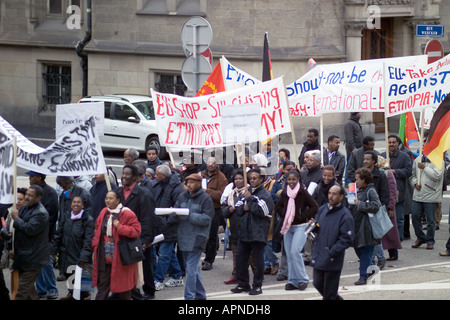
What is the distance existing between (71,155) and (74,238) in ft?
3.63

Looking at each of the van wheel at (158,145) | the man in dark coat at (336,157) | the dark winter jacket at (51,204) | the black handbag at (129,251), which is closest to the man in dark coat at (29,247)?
the black handbag at (129,251)

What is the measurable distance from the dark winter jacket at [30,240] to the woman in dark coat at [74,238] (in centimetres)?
58

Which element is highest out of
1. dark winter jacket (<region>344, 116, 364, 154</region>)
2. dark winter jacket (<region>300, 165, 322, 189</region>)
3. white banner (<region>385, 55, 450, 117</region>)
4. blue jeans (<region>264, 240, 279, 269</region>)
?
white banner (<region>385, 55, 450, 117</region>)

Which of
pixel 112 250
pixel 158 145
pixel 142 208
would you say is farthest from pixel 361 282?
pixel 158 145

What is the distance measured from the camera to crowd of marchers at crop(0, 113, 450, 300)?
1107 cm

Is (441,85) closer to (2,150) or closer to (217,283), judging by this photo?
(217,283)

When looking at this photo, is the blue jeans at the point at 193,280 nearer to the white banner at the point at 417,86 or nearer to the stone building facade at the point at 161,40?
the white banner at the point at 417,86

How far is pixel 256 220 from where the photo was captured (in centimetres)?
1237

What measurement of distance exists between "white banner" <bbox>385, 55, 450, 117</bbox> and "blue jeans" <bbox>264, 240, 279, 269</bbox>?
3.22 metres

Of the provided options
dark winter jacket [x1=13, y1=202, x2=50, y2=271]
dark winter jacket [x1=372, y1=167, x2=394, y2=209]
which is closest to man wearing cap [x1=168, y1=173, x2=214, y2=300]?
dark winter jacket [x1=13, y1=202, x2=50, y2=271]

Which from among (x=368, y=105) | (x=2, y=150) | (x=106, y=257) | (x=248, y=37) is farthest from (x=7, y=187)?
(x=248, y=37)

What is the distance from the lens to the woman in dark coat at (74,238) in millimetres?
11684

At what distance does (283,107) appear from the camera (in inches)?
561

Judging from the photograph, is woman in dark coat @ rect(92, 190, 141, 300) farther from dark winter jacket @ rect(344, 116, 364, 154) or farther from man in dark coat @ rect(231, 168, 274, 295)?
A: dark winter jacket @ rect(344, 116, 364, 154)
